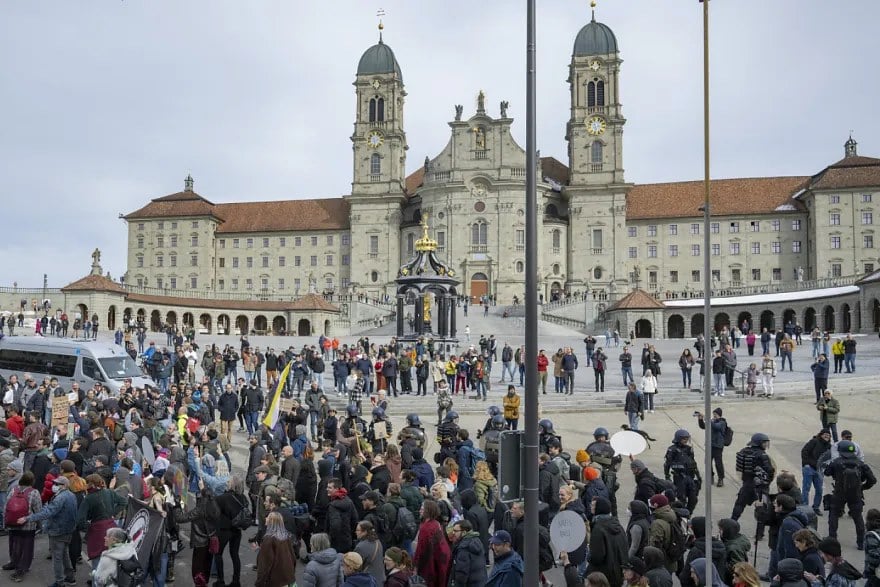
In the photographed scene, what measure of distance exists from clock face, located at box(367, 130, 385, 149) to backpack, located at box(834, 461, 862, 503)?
261ft

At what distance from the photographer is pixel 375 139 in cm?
8775

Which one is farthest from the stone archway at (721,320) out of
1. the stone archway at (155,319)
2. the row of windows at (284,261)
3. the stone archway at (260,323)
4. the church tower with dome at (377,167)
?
the stone archway at (155,319)

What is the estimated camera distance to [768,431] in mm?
19875

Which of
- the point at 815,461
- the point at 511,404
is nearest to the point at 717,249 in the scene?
the point at 511,404

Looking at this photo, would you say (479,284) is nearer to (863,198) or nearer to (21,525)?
(863,198)

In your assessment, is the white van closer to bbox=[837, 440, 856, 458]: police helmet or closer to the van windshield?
the van windshield

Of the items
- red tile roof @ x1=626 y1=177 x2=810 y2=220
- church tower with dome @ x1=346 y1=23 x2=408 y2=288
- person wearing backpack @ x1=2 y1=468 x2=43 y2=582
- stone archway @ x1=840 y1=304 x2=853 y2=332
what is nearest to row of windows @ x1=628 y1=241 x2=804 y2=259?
red tile roof @ x1=626 y1=177 x2=810 y2=220

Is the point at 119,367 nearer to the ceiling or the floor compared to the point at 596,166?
nearer to the floor

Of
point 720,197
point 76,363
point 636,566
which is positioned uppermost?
point 720,197

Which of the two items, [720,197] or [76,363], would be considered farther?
[720,197]

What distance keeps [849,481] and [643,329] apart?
5288 centimetres

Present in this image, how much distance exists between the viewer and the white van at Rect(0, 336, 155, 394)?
2425cm

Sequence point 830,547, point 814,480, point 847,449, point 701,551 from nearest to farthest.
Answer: point 830,547, point 701,551, point 847,449, point 814,480

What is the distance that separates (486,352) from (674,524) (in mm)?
22070
